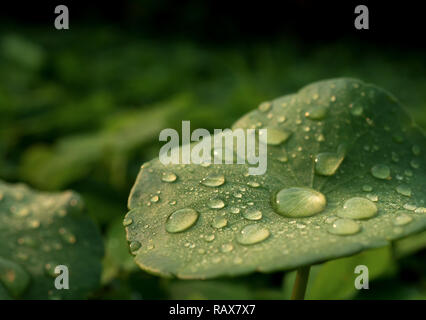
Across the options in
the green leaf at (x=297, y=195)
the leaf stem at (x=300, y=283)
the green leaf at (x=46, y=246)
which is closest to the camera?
the green leaf at (x=297, y=195)

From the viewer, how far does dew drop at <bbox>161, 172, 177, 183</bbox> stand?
1.83ft

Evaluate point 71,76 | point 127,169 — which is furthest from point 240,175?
point 71,76

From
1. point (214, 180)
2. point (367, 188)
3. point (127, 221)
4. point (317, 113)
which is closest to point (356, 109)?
point (317, 113)

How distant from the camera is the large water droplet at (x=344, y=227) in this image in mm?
422

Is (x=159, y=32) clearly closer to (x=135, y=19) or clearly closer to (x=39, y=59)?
(x=135, y=19)

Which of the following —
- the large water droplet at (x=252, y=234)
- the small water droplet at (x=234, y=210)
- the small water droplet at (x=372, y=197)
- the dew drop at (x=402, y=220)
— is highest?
the small water droplet at (x=372, y=197)

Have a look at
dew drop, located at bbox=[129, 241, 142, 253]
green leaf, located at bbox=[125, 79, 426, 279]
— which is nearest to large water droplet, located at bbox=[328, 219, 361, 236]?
green leaf, located at bbox=[125, 79, 426, 279]

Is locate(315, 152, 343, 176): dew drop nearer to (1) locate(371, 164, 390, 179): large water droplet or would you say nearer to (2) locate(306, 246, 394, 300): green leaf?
(1) locate(371, 164, 390, 179): large water droplet

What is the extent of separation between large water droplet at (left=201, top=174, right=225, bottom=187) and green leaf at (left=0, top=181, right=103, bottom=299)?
9.6 inches

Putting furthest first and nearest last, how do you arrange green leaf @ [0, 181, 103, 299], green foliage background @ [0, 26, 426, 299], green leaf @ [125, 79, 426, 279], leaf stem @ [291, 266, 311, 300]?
green foliage background @ [0, 26, 426, 299] → green leaf @ [0, 181, 103, 299] → leaf stem @ [291, 266, 311, 300] → green leaf @ [125, 79, 426, 279]

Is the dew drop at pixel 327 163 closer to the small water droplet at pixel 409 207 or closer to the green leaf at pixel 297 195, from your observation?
the green leaf at pixel 297 195

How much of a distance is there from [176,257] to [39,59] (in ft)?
8.00

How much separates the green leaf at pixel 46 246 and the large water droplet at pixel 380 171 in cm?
43

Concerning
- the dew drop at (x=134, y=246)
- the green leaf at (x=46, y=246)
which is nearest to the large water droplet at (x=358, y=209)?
the dew drop at (x=134, y=246)
